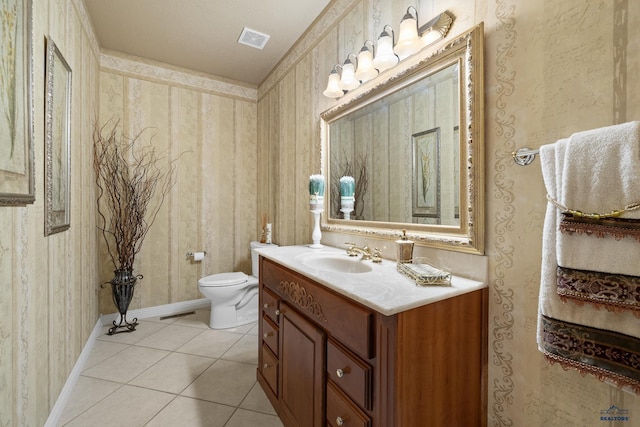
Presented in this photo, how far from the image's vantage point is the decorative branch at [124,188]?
2.58 meters

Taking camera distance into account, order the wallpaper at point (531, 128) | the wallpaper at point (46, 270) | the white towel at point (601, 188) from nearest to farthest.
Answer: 1. the white towel at point (601, 188)
2. the wallpaper at point (531, 128)
3. the wallpaper at point (46, 270)

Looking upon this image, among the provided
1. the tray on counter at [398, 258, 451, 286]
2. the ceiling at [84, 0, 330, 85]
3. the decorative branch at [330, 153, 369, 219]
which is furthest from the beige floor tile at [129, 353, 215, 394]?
the ceiling at [84, 0, 330, 85]

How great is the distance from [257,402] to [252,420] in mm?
133

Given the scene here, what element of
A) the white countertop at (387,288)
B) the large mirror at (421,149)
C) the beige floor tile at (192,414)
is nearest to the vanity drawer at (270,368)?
the beige floor tile at (192,414)

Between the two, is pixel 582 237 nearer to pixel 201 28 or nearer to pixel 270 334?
pixel 270 334

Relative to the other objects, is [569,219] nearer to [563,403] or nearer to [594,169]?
[594,169]

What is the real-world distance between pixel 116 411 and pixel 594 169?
2.38 m

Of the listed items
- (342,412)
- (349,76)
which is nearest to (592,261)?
(342,412)

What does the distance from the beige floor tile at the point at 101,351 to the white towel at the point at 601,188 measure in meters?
2.83

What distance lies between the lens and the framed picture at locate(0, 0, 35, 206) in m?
0.95

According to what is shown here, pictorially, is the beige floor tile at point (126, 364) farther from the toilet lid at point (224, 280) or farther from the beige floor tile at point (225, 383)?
the toilet lid at point (224, 280)

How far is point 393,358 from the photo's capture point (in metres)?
0.79

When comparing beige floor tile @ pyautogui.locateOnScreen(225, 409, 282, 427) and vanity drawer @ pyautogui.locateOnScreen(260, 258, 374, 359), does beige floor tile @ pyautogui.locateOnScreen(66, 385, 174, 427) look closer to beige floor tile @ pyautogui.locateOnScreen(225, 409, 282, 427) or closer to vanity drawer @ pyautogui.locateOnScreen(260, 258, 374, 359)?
beige floor tile @ pyautogui.locateOnScreen(225, 409, 282, 427)

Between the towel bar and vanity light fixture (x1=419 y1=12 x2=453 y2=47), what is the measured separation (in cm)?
63
